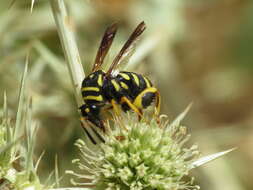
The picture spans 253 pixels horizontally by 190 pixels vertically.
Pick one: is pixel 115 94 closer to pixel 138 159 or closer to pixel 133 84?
pixel 133 84

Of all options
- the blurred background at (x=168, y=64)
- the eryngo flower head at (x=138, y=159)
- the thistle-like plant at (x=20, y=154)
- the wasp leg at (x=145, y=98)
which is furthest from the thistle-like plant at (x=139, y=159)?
the blurred background at (x=168, y=64)

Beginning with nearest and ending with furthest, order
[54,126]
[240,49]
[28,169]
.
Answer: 1. [28,169]
2. [54,126]
3. [240,49]

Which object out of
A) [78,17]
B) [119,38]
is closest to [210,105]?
[119,38]

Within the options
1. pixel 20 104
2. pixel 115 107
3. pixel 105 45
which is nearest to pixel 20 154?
pixel 20 104

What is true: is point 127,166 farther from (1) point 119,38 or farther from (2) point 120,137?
(1) point 119,38

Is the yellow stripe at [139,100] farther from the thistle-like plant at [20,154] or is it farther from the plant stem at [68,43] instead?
the thistle-like plant at [20,154]

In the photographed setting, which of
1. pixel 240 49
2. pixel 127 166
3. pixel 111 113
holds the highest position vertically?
pixel 240 49

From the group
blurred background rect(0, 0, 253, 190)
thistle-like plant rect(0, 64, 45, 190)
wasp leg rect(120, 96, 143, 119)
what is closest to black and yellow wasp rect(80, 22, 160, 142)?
wasp leg rect(120, 96, 143, 119)
